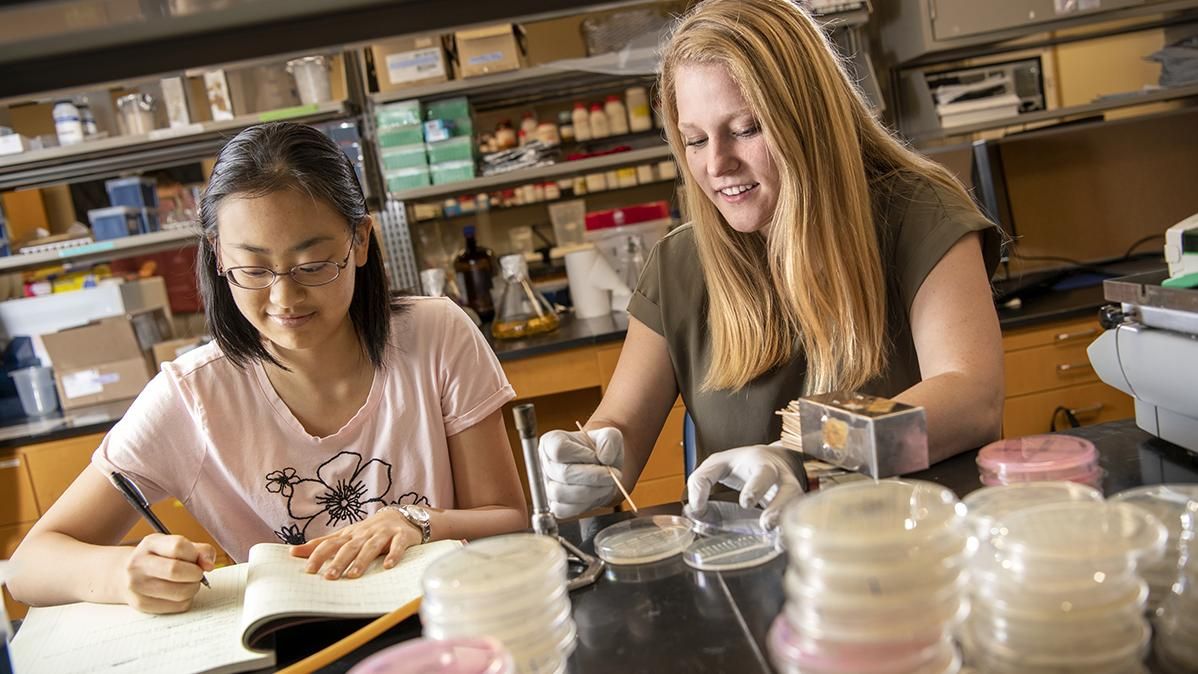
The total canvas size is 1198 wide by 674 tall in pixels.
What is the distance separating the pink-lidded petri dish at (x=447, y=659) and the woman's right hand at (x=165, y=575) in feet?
1.85

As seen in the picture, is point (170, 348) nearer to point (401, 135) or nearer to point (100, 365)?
point (100, 365)

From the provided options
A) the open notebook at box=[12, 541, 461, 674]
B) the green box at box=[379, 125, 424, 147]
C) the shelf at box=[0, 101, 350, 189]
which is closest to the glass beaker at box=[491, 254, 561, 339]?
the green box at box=[379, 125, 424, 147]

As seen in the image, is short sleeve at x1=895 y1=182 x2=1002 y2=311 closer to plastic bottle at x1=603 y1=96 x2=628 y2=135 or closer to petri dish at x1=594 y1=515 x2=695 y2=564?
petri dish at x1=594 y1=515 x2=695 y2=564

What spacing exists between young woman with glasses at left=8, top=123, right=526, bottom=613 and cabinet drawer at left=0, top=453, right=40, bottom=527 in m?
1.73

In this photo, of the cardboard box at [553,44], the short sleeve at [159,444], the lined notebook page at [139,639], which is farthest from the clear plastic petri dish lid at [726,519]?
the cardboard box at [553,44]

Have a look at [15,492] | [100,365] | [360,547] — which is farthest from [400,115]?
[360,547]

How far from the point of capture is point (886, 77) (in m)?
3.41

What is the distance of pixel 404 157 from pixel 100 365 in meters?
1.21

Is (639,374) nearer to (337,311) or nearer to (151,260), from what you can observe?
(337,311)

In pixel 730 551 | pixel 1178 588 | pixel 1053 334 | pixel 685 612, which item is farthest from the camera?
pixel 1053 334

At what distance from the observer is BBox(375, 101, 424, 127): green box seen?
3262mm

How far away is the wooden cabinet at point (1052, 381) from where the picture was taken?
275 cm

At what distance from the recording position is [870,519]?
621mm

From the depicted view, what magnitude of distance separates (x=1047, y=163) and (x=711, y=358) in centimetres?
233
